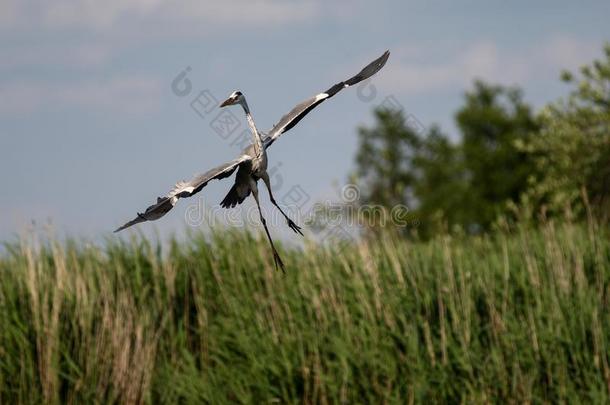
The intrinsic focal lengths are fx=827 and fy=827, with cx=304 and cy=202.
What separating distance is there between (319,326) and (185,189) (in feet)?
29.4

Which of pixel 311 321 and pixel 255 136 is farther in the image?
pixel 311 321

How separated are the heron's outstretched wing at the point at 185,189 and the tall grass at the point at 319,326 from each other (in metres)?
8.20

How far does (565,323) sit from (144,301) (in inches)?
213

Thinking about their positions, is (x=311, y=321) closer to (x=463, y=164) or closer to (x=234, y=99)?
(x=234, y=99)

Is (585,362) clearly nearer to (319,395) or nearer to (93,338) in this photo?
(319,395)

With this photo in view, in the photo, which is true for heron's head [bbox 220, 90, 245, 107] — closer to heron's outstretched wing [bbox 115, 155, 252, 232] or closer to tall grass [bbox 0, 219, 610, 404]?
heron's outstretched wing [bbox 115, 155, 252, 232]

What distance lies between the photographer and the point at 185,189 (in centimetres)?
96

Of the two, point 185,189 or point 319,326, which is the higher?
point 185,189

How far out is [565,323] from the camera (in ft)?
30.9

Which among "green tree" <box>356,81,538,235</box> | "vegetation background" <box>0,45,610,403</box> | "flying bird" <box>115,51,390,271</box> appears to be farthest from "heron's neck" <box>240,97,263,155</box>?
"green tree" <box>356,81,538,235</box>

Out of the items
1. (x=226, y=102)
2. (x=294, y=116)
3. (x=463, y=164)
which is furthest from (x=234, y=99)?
(x=463, y=164)

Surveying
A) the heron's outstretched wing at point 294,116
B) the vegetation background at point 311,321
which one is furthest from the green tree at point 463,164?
the heron's outstretched wing at point 294,116

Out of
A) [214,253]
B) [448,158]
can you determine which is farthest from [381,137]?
[214,253]

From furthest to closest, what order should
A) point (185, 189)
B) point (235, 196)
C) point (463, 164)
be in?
point (463, 164) < point (235, 196) < point (185, 189)
